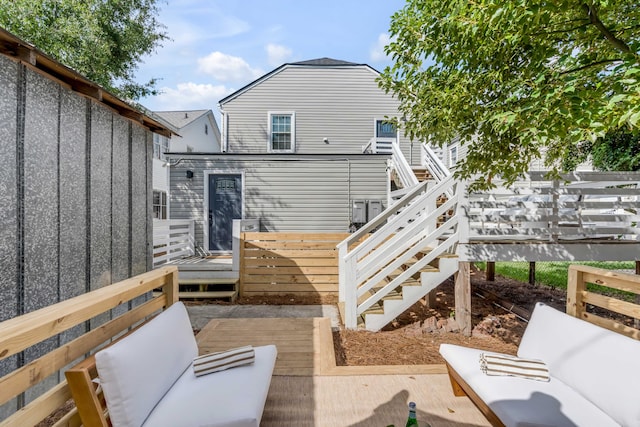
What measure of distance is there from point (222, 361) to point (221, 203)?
7.11 m

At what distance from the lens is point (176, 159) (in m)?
8.63

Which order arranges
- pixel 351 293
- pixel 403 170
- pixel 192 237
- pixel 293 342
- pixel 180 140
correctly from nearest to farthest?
pixel 293 342 → pixel 351 293 → pixel 403 170 → pixel 192 237 → pixel 180 140

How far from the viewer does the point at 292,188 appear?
29.2 feet

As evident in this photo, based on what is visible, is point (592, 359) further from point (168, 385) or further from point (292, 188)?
point (292, 188)

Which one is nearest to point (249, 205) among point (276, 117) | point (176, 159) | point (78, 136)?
point (176, 159)

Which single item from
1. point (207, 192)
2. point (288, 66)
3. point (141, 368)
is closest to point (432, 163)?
point (207, 192)

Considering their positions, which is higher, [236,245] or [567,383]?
[236,245]

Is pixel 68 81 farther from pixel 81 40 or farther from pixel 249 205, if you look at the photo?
pixel 81 40

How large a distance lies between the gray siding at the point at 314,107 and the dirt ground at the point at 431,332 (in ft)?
22.5

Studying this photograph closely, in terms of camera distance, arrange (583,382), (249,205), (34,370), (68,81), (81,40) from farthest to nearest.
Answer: (81,40)
(249,205)
(68,81)
(583,382)
(34,370)

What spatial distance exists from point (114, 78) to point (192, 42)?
3.47 meters

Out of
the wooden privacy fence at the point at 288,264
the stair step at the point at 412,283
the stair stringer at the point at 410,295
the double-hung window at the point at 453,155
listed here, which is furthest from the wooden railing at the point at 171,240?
the double-hung window at the point at 453,155

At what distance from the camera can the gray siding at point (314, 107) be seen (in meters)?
11.4

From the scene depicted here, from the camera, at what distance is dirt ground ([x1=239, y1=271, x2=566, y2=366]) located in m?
3.60
